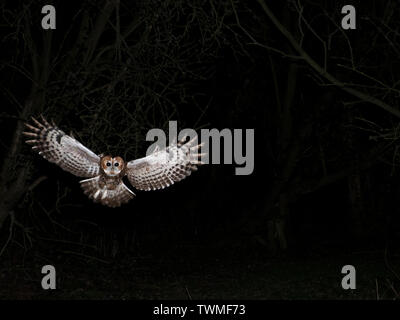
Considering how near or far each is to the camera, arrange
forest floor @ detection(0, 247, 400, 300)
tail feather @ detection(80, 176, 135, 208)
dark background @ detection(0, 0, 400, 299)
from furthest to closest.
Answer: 1. forest floor @ detection(0, 247, 400, 300)
2. dark background @ detection(0, 0, 400, 299)
3. tail feather @ detection(80, 176, 135, 208)

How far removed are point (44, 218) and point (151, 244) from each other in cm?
272

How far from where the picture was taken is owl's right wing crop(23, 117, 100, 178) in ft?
20.4

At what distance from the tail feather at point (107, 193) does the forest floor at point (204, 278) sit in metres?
3.88

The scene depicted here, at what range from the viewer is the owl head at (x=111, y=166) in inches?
233

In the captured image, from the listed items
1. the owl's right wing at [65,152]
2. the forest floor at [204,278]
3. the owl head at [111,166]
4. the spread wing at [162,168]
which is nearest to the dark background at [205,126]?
the forest floor at [204,278]

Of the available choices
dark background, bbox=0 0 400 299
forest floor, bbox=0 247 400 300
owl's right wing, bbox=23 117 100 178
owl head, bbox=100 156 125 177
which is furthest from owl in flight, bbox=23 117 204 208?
forest floor, bbox=0 247 400 300

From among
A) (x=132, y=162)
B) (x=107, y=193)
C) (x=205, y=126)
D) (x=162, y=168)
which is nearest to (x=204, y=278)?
(x=205, y=126)

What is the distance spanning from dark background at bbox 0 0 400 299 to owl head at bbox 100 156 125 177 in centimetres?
139

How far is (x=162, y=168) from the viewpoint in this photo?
631 cm

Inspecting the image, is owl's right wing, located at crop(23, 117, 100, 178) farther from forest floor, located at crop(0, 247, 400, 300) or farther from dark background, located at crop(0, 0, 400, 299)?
forest floor, located at crop(0, 247, 400, 300)

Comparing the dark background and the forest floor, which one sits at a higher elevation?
the dark background

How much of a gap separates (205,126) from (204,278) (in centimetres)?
382

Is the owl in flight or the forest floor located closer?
the owl in flight
